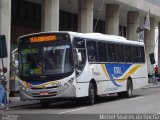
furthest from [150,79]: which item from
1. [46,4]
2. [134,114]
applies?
[134,114]

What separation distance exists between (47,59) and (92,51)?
294cm

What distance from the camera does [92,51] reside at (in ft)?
77.1

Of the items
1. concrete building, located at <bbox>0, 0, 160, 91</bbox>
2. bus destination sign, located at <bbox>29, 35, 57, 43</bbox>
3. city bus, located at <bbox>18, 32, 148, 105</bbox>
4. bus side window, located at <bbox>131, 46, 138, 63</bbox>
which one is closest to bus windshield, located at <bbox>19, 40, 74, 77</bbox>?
city bus, located at <bbox>18, 32, 148, 105</bbox>

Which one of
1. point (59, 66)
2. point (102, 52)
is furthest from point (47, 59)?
point (102, 52)

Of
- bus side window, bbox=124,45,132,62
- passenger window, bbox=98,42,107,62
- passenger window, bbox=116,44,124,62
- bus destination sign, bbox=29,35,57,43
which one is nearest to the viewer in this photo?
bus destination sign, bbox=29,35,57,43

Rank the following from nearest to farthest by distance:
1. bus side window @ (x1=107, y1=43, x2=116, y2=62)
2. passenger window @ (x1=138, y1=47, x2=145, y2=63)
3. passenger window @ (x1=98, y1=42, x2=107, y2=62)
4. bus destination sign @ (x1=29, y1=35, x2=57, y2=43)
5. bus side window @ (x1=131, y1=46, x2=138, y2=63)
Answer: bus destination sign @ (x1=29, y1=35, x2=57, y2=43) < passenger window @ (x1=98, y1=42, x2=107, y2=62) < bus side window @ (x1=107, y1=43, x2=116, y2=62) < bus side window @ (x1=131, y1=46, x2=138, y2=63) < passenger window @ (x1=138, y1=47, x2=145, y2=63)

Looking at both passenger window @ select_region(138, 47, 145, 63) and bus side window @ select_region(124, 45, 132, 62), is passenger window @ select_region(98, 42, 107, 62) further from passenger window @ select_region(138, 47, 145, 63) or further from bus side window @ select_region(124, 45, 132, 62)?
passenger window @ select_region(138, 47, 145, 63)

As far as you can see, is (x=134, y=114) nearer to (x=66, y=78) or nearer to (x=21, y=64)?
(x=66, y=78)

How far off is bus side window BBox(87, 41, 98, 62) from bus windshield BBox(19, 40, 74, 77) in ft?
6.20

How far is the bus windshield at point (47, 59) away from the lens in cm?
2120

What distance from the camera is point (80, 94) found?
71.5 feet

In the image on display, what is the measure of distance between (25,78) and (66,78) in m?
1.83

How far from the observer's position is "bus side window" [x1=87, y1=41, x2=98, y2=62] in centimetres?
2311

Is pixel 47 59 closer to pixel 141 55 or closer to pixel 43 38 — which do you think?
pixel 43 38
